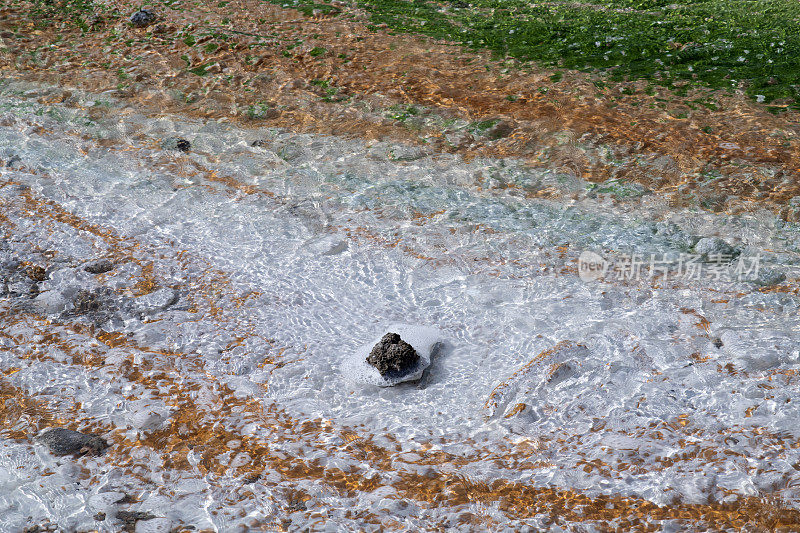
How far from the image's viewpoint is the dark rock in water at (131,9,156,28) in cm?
723

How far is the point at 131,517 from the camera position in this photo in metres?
2.67

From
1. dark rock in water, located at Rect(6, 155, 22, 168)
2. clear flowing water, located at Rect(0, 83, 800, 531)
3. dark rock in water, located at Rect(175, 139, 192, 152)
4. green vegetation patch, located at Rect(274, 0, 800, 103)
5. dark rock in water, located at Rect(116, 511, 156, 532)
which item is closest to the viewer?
dark rock in water, located at Rect(116, 511, 156, 532)

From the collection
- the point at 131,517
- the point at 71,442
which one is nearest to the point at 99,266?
the point at 71,442

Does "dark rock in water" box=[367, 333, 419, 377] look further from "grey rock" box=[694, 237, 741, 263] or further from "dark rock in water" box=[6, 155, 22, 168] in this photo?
"dark rock in water" box=[6, 155, 22, 168]

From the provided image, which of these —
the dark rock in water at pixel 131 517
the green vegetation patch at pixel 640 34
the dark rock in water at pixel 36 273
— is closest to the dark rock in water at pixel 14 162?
the dark rock in water at pixel 36 273

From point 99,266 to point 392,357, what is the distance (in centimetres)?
207

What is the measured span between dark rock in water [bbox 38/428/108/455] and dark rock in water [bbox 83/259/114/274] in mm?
1315

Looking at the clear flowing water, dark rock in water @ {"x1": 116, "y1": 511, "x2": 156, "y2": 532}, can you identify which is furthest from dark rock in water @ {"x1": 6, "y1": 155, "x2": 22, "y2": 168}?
dark rock in water @ {"x1": 116, "y1": 511, "x2": 156, "y2": 532}

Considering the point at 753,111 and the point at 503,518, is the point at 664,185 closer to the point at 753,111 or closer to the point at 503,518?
the point at 753,111

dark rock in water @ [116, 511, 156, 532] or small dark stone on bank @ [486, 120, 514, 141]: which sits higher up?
small dark stone on bank @ [486, 120, 514, 141]

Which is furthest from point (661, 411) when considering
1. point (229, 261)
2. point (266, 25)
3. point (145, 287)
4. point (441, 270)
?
point (266, 25)

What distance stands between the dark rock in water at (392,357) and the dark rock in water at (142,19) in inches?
220

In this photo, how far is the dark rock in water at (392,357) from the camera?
3.32 meters

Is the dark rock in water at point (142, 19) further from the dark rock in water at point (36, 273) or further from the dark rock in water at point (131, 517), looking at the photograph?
the dark rock in water at point (131, 517)
